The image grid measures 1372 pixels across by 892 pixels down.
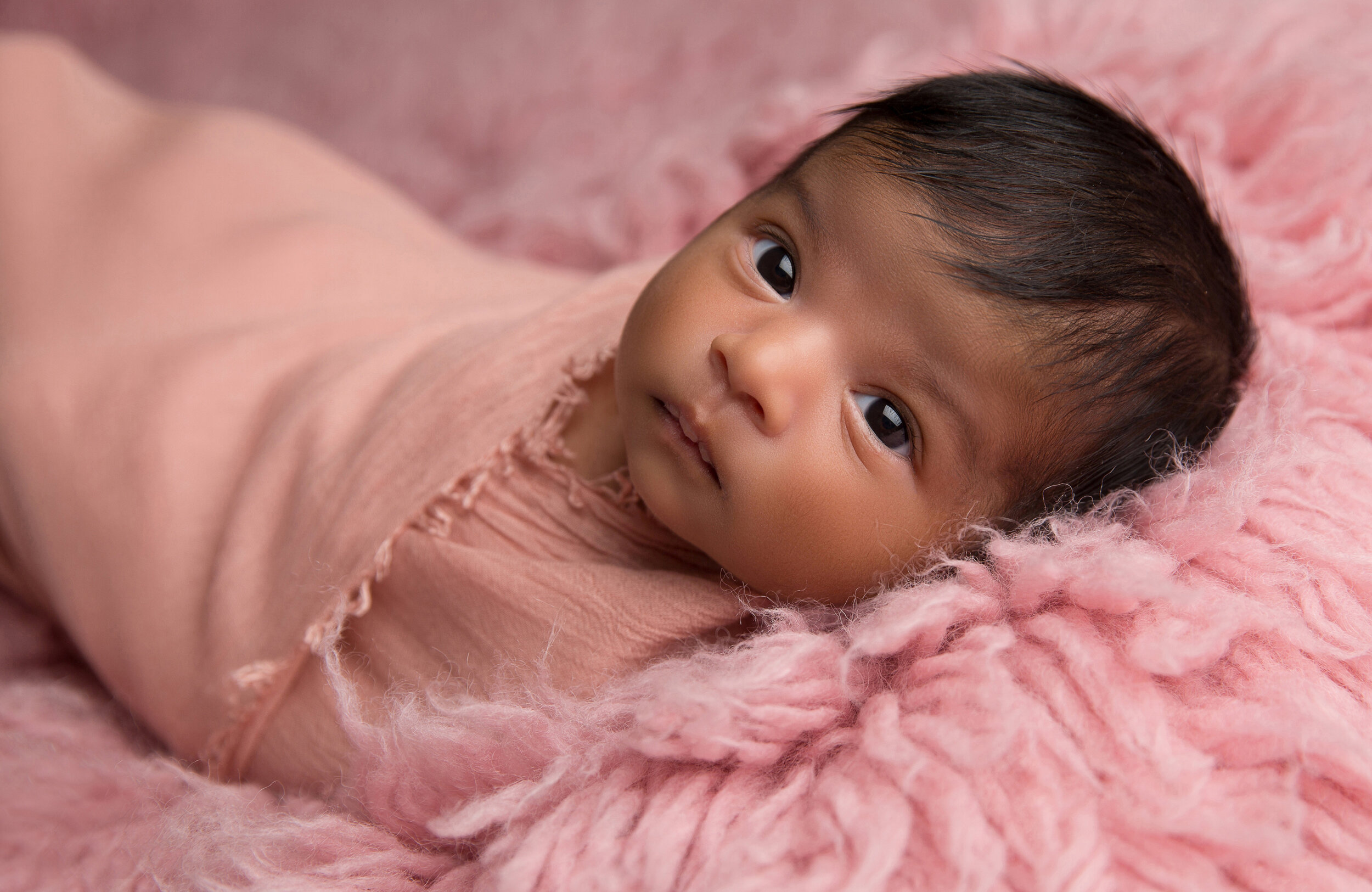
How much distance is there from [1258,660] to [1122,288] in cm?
29

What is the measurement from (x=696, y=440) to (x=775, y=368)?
10 cm

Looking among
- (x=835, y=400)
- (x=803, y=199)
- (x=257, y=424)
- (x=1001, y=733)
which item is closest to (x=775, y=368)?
(x=835, y=400)

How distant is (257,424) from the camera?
43.8 inches

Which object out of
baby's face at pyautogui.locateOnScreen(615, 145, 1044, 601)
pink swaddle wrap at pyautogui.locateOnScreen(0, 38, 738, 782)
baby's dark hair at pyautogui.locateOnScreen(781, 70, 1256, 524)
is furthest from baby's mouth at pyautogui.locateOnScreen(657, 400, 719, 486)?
baby's dark hair at pyautogui.locateOnScreen(781, 70, 1256, 524)

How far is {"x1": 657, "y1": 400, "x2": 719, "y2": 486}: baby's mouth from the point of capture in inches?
30.7

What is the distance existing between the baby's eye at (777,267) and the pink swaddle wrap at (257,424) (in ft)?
0.75

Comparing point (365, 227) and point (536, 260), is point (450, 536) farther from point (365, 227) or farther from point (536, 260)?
point (536, 260)

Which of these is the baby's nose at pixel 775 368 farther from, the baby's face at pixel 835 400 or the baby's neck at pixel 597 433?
the baby's neck at pixel 597 433

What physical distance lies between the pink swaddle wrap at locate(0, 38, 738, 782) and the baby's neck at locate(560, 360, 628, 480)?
3 cm

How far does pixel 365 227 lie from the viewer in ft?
4.12

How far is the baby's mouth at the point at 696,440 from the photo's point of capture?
2.56 ft

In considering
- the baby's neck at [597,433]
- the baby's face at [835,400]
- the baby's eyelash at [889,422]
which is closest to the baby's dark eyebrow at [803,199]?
the baby's face at [835,400]

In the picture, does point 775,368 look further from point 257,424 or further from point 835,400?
point 257,424

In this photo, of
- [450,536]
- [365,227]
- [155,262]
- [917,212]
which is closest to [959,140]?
[917,212]
